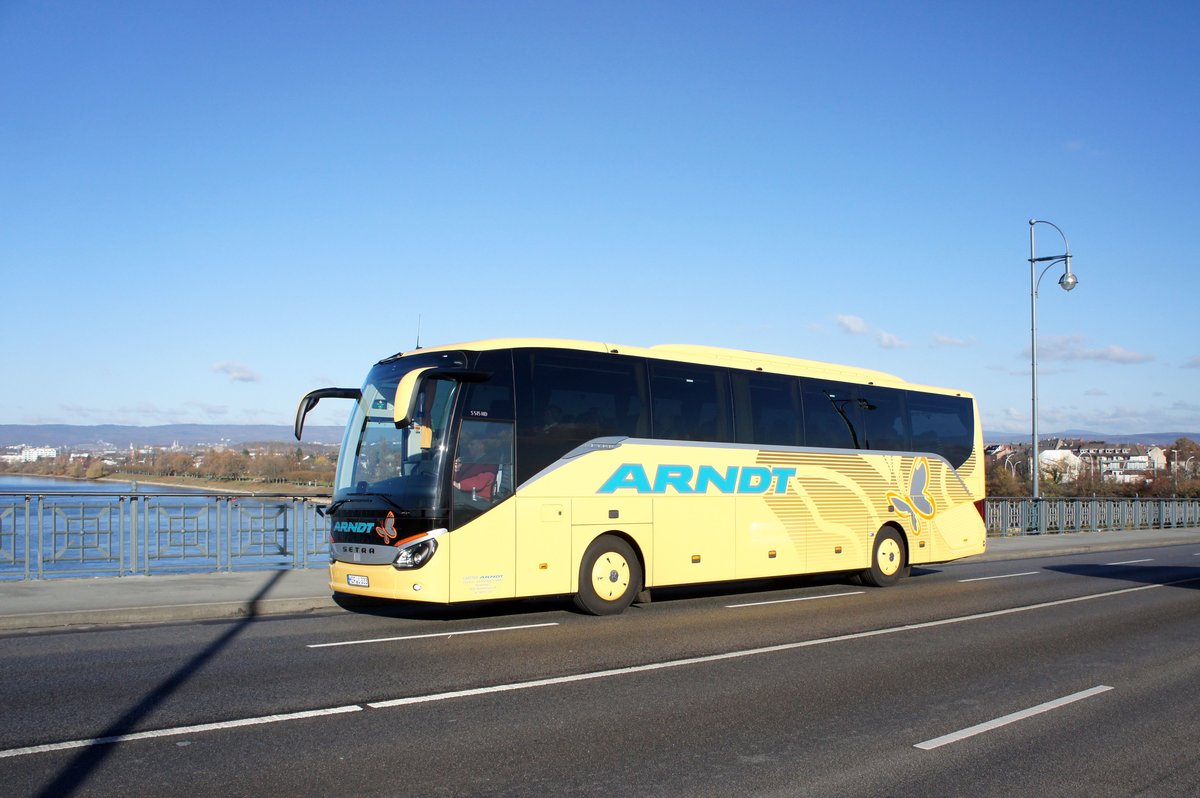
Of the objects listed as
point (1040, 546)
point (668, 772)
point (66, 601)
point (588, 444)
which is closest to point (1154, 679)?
point (668, 772)

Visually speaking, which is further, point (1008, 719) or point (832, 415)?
point (832, 415)

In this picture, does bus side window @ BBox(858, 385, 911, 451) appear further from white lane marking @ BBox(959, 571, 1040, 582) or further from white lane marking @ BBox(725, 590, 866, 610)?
white lane marking @ BBox(959, 571, 1040, 582)

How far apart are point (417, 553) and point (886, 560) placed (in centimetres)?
962

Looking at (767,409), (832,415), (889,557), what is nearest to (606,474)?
(767,409)

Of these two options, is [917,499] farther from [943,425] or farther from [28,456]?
[28,456]

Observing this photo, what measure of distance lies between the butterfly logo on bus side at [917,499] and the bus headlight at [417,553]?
9.60 metres

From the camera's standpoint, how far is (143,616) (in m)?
12.4

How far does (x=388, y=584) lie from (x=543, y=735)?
5.67 metres

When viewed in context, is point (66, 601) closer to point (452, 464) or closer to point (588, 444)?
point (452, 464)

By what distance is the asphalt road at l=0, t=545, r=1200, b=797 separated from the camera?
19.4 feet

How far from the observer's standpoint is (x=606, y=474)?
1369cm

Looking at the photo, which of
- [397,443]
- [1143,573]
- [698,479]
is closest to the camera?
[397,443]

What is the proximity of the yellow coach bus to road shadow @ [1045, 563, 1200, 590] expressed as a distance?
5149 mm

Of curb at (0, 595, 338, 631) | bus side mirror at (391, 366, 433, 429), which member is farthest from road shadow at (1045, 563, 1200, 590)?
curb at (0, 595, 338, 631)
